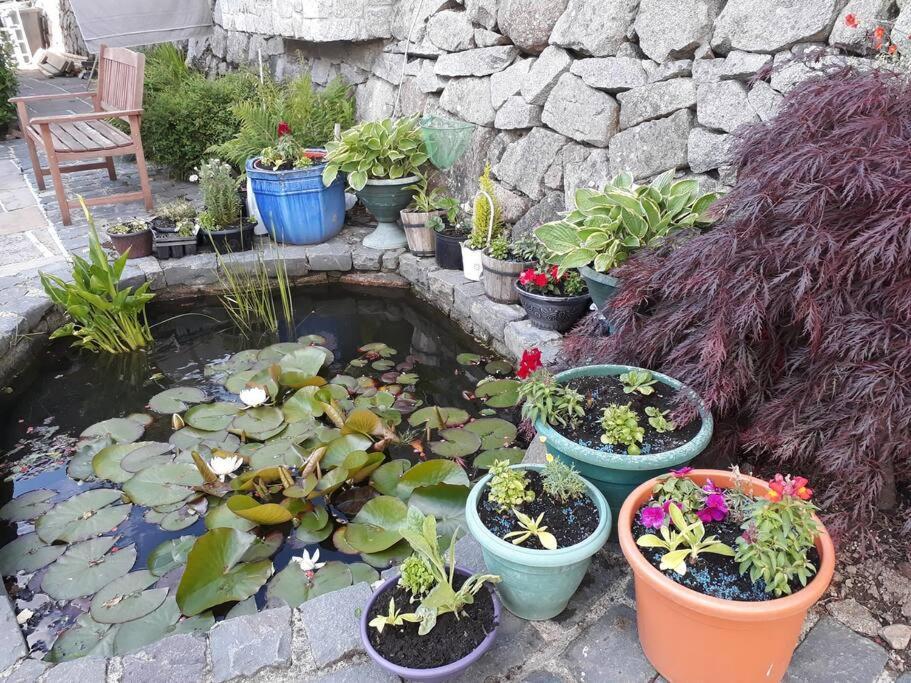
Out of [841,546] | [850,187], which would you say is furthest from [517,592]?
[850,187]

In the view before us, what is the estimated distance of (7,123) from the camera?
713 centimetres

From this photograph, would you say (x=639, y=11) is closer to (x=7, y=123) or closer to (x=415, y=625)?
(x=415, y=625)

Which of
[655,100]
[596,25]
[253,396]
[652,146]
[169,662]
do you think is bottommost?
[253,396]

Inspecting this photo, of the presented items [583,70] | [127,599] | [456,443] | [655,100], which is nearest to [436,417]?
[456,443]

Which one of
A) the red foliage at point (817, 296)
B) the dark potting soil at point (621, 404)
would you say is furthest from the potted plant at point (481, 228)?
the red foliage at point (817, 296)

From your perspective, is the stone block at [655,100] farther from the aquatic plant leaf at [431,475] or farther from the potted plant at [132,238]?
the potted plant at [132,238]

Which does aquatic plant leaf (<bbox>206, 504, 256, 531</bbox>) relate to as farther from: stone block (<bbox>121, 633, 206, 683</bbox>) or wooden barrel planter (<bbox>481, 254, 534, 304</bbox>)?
wooden barrel planter (<bbox>481, 254, 534, 304</bbox>)

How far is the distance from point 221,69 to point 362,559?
6788 mm

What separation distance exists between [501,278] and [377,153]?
1228 millimetres

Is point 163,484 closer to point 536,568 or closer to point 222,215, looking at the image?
point 536,568

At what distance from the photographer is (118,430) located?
9.27ft

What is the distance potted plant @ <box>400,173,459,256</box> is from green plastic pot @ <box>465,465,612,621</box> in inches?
96.5

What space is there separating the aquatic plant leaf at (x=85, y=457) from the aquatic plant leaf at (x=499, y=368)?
1.64 m

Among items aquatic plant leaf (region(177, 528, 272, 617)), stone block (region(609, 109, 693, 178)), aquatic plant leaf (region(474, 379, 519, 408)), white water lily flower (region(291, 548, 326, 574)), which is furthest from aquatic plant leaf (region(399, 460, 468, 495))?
stone block (region(609, 109, 693, 178))
